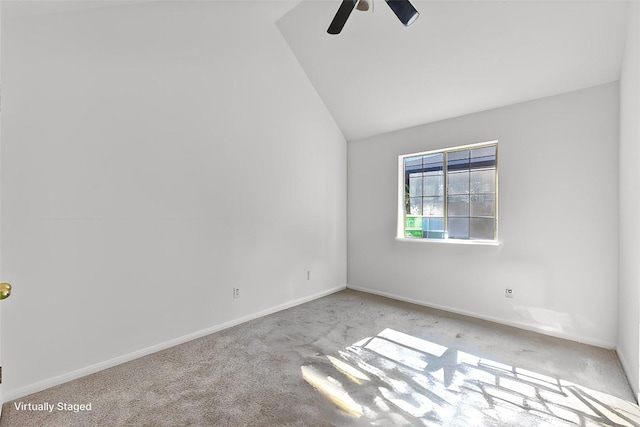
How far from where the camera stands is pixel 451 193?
3703 millimetres

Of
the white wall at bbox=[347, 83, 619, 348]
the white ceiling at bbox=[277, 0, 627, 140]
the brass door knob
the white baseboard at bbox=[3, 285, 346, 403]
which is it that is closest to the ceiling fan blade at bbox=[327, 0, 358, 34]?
the white ceiling at bbox=[277, 0, 627, 140]

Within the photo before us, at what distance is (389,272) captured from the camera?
412 centimetres

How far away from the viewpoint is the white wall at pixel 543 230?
2.59 meters

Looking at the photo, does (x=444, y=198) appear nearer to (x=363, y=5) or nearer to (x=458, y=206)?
(x=458, y=206)

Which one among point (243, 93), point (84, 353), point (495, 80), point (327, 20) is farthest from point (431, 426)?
point (327, 20)

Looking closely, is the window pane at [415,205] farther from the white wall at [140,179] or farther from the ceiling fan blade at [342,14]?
the ceiling fan blade at [342,14]

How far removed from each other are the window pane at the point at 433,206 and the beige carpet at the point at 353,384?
1521 mm

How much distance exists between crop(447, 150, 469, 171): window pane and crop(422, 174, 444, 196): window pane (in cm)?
20

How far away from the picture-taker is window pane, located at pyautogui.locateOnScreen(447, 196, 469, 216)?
3561mm

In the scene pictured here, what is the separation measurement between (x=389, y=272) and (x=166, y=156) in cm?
317

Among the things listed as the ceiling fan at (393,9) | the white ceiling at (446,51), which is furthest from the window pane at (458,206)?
the ceiling fan at (393,9)

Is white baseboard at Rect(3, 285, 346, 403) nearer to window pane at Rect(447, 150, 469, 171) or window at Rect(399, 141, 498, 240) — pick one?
window at Rect(399, 141, 498, 240)

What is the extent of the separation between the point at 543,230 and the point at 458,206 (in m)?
0.93

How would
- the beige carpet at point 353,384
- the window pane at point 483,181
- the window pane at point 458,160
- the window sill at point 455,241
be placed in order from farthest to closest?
the window pane at point 458,160 < the window pane at point 483,181 < the window sill at point 455,241 < the beige carpet at point 353,384
